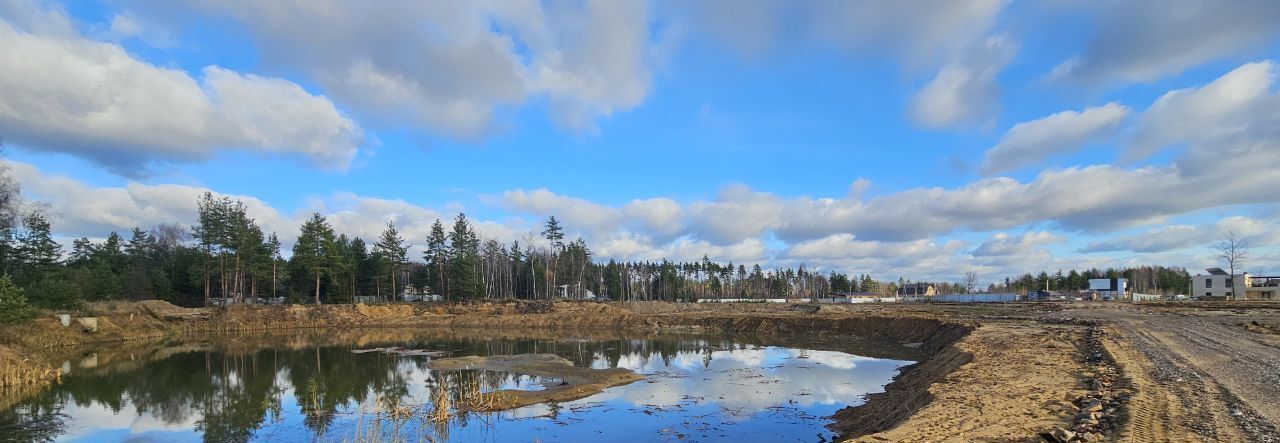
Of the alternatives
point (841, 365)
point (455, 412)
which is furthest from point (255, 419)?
point (841, 365)

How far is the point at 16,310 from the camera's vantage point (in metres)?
35.6

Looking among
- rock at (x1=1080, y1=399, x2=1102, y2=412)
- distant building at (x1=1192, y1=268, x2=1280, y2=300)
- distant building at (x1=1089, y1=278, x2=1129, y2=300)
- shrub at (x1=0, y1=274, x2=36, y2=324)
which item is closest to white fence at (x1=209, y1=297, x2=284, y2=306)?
shrub at (x1=0, y1=274, x2=36, y2=324)

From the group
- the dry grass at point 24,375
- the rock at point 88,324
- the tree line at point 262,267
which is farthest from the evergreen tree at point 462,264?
the dry grass at point 24,375

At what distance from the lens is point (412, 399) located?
2180 cm

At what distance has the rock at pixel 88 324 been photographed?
46156 mm

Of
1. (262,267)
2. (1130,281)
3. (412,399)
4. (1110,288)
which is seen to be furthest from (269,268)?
(1130,281)

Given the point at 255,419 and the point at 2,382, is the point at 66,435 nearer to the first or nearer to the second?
the point at 255,419

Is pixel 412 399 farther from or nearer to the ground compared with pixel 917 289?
farther from the ground

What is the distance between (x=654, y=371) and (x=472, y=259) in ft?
188

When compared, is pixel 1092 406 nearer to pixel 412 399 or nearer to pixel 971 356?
pixel 971 356

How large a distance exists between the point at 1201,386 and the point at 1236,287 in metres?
108

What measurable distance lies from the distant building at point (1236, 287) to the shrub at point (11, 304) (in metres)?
128

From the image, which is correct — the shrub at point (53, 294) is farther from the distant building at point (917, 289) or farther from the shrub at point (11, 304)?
the distant building at point (917, 289)

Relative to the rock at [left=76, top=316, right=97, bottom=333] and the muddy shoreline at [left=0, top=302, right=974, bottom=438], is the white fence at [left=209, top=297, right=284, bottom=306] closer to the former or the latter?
the muddy shoreline at [left=0, top=302, right=974, bottom=438]
